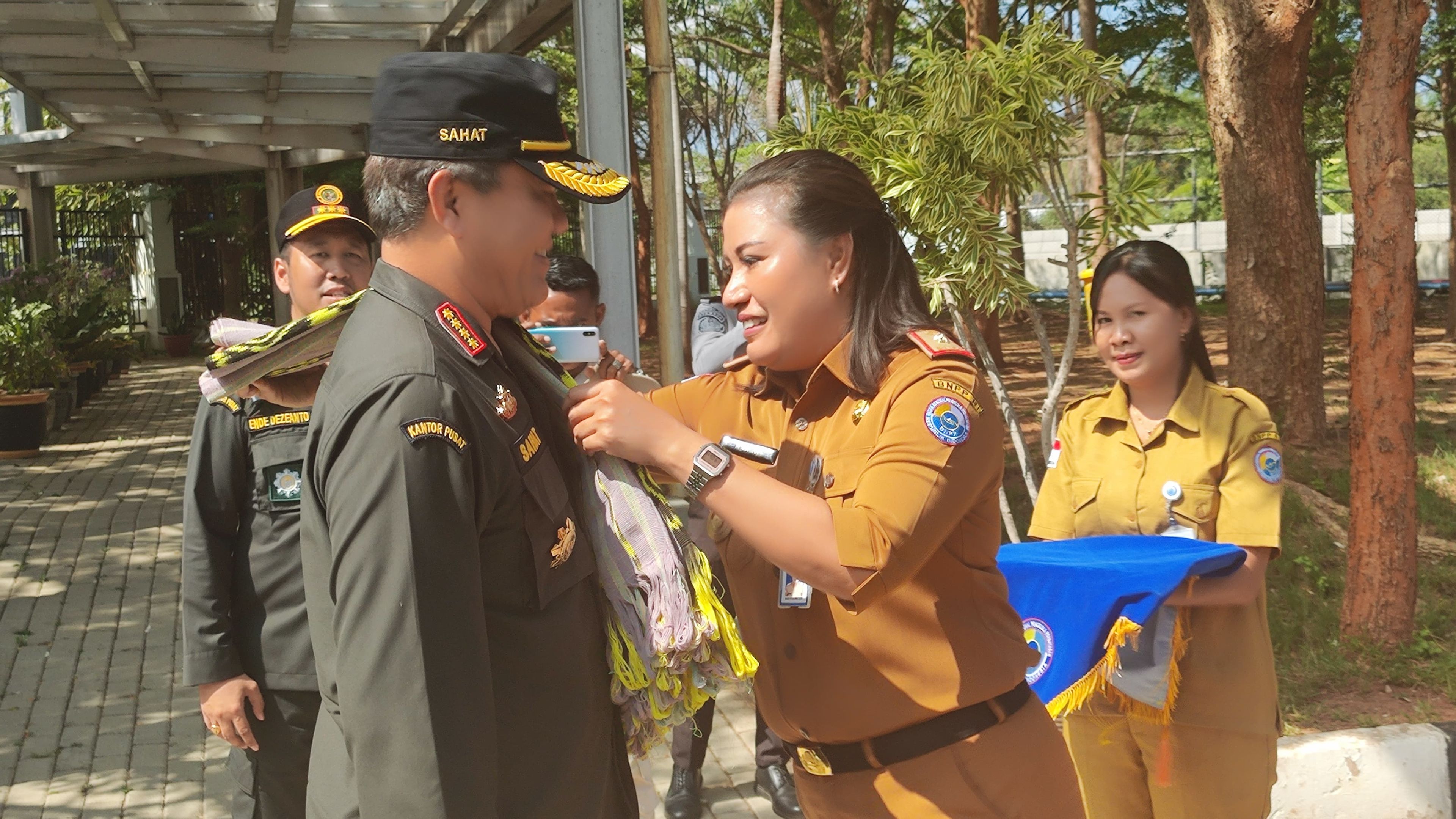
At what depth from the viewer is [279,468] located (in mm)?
3051

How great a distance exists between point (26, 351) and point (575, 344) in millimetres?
11846

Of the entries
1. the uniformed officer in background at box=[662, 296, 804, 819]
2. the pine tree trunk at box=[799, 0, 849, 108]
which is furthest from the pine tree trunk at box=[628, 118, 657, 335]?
the uniformed officer in background at box=[662, 296, 804, 819]

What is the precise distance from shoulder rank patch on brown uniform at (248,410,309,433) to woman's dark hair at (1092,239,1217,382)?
2134 mm

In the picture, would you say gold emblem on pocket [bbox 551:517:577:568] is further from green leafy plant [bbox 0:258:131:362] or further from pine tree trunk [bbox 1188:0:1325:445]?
green leafy plant [bbox 0:258:131:362]

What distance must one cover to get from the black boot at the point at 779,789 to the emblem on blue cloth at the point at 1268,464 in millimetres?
2201

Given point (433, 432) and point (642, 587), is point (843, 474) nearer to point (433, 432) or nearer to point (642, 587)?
point (642, 587)

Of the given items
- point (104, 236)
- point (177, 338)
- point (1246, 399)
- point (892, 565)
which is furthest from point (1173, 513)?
point (104, 236)

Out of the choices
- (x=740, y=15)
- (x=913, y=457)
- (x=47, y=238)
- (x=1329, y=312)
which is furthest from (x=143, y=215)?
(x=913, y=457)

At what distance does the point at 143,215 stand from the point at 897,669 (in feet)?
88.2

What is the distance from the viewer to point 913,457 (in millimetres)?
1988

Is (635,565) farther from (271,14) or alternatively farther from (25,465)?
(25,465)

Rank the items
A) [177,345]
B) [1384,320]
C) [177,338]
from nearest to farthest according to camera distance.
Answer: [1384,320] → [177,338] → [177,345]

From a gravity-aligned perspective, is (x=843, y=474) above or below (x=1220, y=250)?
below

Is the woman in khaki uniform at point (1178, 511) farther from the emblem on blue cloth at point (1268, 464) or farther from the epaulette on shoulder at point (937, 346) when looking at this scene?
the epaulette on shoulder at point (937, 346)
